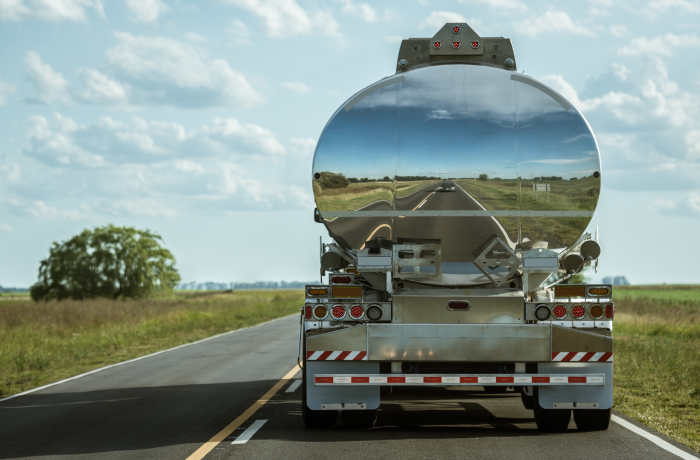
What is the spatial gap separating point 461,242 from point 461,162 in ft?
2.76

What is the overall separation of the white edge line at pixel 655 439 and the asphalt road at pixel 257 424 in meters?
0.10

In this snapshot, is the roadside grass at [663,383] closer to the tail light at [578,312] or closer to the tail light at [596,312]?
the tail light at [596,312]

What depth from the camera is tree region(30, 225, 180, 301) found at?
5241 cm

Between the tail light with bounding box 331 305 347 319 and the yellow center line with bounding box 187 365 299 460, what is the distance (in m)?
1.71

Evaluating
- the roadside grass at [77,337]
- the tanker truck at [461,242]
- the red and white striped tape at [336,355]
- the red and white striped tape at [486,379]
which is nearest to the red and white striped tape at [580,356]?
the tanker truck at [461,242]

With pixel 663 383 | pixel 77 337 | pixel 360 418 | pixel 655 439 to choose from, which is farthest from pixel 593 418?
pixel 77 337

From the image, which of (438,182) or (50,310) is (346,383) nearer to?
(438,182)

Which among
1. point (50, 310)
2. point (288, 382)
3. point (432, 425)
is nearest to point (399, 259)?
point (432, 425)

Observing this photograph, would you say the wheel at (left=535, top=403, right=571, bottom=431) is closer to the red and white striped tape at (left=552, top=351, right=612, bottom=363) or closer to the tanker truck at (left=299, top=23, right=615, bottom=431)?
the tanker truck at (left=299, top=23, right=615, bottom=431)

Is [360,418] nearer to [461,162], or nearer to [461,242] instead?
[461,242]

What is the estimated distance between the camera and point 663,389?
39.0 ft

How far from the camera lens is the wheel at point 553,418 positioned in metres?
8.50

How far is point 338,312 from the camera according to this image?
324 inches

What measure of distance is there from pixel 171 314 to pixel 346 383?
105 ft
